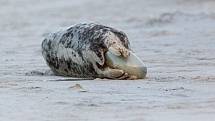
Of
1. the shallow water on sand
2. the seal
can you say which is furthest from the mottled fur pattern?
the shallow water on sand

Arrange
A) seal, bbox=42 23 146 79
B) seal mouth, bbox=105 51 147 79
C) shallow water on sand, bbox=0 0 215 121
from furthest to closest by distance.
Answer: seal, bbox=42 23 146 79, seal mouth, bbox=105 51 147 79, shallow water on sand, bbox=0 0 215 121

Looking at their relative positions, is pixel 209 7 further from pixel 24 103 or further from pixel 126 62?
pixel 24 103

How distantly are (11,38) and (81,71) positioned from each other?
7104 mm

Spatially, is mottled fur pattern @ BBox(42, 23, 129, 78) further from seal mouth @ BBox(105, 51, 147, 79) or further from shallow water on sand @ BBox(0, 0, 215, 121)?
shallow water on sand @ BBox(0, 0, 215, 121)

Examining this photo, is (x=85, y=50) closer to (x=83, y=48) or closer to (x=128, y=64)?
(x=83, y=48)

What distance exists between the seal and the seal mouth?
0.10ft

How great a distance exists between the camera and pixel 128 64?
8.12 m

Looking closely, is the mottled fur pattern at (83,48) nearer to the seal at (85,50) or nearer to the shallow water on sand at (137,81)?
the seal at (85,50)

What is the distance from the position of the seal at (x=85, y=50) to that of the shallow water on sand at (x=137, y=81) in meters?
0.17

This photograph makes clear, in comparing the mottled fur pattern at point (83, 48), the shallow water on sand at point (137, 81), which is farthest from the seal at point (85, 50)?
the shallow water on sand at point (137, 81)

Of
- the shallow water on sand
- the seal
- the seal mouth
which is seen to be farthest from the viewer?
the seal

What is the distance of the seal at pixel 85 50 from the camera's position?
324 inches

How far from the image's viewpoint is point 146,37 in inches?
566

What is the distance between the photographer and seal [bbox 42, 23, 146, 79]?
8.22 m
